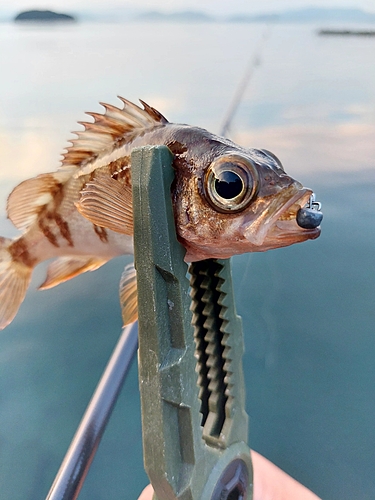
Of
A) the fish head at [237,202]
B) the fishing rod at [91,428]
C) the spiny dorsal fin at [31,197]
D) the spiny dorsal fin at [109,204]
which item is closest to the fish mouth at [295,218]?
the fish head at [237,202]

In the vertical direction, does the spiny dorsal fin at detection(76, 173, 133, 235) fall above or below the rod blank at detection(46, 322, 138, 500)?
above

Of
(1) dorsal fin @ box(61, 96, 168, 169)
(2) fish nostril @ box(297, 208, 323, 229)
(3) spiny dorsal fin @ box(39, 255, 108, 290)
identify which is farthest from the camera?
(3) spiny dorsal fin @ box(39, 255, 108, 290)

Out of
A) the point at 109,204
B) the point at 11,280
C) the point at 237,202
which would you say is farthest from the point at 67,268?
the point at 237,202

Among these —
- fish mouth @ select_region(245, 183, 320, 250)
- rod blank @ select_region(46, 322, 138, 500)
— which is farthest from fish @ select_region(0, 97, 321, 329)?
rod blank @ select_region(46, 322, 138, 500)

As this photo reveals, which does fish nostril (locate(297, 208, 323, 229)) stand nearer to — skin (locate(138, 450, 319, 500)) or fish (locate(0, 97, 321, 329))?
fish (locate(0, 97, 321, 329))

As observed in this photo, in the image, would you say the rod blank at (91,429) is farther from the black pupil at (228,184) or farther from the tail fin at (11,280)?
the black pupil at (228,184)

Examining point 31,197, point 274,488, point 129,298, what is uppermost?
point 31,197

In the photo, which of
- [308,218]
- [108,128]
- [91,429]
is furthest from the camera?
[91,429]

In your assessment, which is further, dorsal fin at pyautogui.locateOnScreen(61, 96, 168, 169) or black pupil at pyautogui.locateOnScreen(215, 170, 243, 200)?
dorsal fin at pyautogui.locateOnScreen(61, 96, 168, 169)

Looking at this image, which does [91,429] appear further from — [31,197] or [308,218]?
[308,218]
